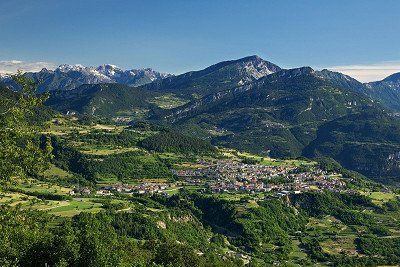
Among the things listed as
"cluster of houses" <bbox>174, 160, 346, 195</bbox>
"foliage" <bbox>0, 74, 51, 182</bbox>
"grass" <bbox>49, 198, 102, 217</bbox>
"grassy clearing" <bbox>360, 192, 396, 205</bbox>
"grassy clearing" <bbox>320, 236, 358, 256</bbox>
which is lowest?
"grassy clearing" <bbox>320, 236, 358, 256</bbox>

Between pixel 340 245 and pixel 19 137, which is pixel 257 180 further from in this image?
pixel 19 137

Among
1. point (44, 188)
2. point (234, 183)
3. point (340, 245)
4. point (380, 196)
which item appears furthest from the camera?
point (234, 183)

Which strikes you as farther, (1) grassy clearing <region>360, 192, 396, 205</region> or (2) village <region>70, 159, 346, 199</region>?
(1) grassy clearing <region>360, 192, 396, 205</region>

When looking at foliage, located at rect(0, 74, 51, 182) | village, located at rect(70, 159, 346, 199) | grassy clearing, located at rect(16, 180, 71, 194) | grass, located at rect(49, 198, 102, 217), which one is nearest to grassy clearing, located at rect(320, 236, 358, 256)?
village, located at rect(70, 159, 346, 199)

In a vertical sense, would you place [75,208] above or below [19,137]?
below

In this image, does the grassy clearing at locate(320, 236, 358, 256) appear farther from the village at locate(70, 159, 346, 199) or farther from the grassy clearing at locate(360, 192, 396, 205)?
the grassy clearing at locate(360, 192, 396, 205)

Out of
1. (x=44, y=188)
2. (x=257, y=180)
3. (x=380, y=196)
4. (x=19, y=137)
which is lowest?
(x=380, y=196)

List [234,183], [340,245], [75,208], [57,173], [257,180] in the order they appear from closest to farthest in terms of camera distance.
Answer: [75,208] < [340,245] < [234,183] < [57,173] < [257,180]

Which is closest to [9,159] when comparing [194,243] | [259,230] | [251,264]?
[251,264]

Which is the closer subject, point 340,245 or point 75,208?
point 75,208

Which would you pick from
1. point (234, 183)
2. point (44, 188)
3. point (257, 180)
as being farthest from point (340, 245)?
point (44, 188)

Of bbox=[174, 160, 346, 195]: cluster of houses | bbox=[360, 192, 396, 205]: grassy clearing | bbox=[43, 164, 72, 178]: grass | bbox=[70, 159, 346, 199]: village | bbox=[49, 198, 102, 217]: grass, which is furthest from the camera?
bbox=[43, 164, 72, 178]: grass
